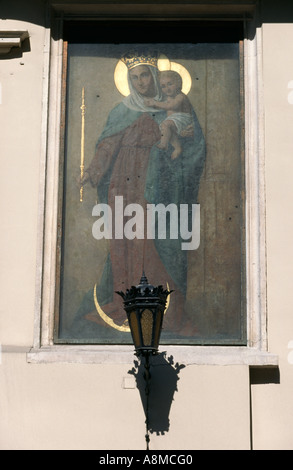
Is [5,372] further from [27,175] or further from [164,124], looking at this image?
[164,124]

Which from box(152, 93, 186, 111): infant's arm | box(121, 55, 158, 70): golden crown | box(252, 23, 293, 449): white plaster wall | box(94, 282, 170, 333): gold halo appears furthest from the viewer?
box(121, 55, 158, 70): golden crown

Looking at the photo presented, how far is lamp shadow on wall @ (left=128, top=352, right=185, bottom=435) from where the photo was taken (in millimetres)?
9609

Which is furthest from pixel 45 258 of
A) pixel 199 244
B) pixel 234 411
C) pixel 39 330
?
pixel 234 411

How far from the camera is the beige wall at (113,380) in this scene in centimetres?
959

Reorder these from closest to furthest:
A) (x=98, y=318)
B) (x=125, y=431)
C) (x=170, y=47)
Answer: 1. (x=125, y=431)
2. (x=98, y=318)
3. (x=170, y=47)

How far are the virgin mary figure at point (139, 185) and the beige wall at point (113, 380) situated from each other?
523 mm

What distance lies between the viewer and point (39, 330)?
10.0m

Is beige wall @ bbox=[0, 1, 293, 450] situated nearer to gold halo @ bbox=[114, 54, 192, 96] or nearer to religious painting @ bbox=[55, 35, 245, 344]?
religious painting @ bbox=[55, 35, 245, 344]

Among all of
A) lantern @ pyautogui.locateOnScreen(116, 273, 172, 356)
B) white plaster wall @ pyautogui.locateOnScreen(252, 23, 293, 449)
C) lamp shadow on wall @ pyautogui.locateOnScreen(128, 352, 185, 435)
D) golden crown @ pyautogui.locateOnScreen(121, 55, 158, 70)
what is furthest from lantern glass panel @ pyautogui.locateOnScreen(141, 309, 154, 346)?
golden crown @ pyautogui.locateOnScreen(121, 55, 158, 70)

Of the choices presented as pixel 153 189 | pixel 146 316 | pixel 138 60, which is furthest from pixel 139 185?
pixel 146 316

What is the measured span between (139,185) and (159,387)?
1.85 meters

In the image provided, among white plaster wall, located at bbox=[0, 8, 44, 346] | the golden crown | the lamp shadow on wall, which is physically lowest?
the lamp shadow on wall

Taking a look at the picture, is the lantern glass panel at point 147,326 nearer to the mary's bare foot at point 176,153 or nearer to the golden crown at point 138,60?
the mary's bare foot at point 176,153

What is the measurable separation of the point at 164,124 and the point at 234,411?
2652 mm
